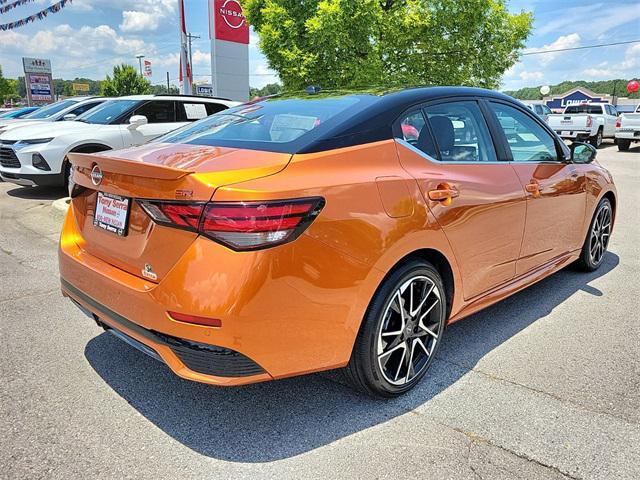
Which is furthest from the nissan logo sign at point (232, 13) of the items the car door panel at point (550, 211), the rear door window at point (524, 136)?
the car door panel at point (550, 211)

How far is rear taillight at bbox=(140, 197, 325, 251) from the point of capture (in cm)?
201

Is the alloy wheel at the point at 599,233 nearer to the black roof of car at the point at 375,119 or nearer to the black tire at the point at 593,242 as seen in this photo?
the black tire at the point at 593,242

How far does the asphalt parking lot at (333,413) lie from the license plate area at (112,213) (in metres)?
0.93

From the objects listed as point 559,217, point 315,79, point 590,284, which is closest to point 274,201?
point 559,217

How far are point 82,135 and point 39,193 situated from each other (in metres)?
1.58

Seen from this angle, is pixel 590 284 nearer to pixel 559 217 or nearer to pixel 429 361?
pixel 559 217

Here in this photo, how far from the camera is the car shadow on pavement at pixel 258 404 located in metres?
2.38

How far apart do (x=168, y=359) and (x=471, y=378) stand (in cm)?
178

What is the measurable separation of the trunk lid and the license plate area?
23 millimetres

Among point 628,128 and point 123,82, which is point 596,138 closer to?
point 628,128

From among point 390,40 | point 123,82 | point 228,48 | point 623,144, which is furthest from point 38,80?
point 623,144

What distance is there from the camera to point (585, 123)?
801 inches

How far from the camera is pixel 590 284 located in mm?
Answer: 4676

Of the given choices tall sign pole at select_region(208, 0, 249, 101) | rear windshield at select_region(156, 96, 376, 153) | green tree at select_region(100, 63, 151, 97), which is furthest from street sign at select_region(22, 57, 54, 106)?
rear windshield at select_region(156, 96, 376, 153)
